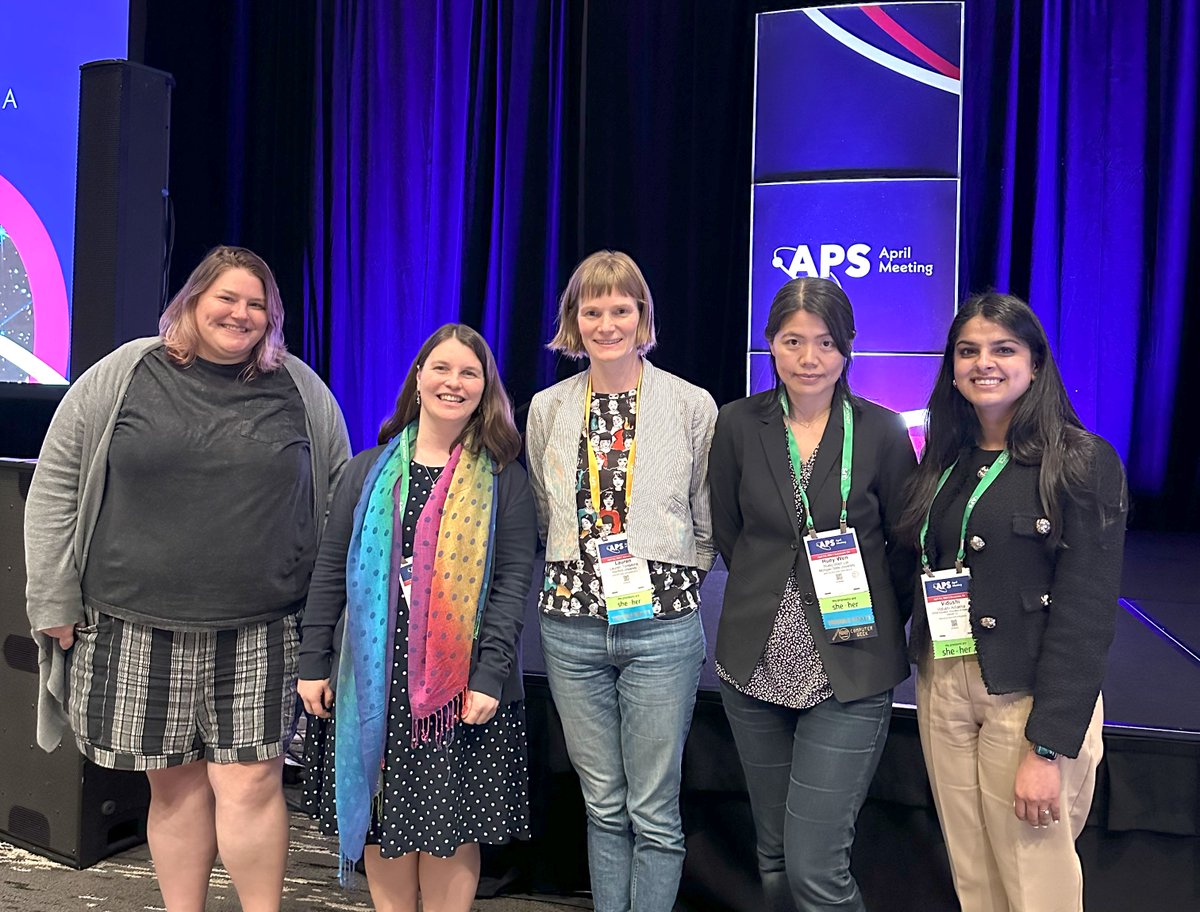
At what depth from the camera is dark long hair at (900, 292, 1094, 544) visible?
159 cm

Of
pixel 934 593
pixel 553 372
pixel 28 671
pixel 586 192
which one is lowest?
pixel 28 671

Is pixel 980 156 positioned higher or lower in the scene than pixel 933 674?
higher

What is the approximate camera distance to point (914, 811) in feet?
7.54

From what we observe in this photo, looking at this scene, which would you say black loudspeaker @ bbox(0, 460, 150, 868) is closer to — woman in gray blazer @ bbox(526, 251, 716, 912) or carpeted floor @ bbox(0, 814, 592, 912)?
carpeted floor @ bbox(0, 814, 592, 912)

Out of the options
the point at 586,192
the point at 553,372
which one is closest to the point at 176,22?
the point at 586,192

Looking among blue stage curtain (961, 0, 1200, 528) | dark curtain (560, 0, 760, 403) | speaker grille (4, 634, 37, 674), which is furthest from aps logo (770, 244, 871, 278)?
speaker grille (4, 634, 37, 674)

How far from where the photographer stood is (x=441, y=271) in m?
5.54

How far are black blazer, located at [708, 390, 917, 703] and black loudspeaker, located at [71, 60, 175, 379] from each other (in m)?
1.61

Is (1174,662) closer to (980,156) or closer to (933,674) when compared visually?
(933,674)

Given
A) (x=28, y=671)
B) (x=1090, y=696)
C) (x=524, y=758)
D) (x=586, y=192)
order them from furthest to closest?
(x=586, y=192) < (x=28, y=671) < (x=524, y=758) < (x=1090, y=696)

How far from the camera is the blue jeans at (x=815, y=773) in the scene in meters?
1.75

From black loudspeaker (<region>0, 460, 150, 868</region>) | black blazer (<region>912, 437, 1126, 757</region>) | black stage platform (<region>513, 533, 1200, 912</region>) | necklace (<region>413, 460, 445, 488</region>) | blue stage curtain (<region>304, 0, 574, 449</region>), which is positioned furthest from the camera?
blue stage curtain (<region>304, 0, 574, 449</region>)

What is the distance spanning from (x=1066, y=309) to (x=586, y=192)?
242 centimetres

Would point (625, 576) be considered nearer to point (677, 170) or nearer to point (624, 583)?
point (624, 583)
